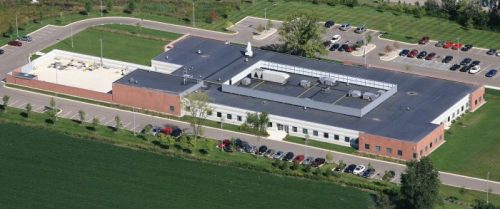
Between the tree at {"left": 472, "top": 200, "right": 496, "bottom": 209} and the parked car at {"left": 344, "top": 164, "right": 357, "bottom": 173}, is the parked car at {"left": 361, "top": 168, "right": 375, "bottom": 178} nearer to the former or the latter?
the parked car at {"left": 344, "top": 164, "right": 357, "bottom": 173}

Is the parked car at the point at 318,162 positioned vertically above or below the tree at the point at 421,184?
below

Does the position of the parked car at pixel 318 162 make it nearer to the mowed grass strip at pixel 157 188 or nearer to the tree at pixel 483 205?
the mowed grass strip at pixel 157 188

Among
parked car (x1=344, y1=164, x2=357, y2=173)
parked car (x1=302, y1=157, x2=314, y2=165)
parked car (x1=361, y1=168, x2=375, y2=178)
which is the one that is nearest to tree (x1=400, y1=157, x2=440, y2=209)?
parked car (x1=361, y1=168, x2=375, y2=178)

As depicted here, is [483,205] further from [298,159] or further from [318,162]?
[298,159]

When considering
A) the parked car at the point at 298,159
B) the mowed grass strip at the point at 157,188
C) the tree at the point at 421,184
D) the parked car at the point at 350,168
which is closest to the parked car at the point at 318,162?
the parked car at the point at 298,159

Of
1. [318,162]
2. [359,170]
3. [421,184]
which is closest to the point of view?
[421,184]

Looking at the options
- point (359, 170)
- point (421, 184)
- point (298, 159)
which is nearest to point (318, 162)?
point (298, 159)
